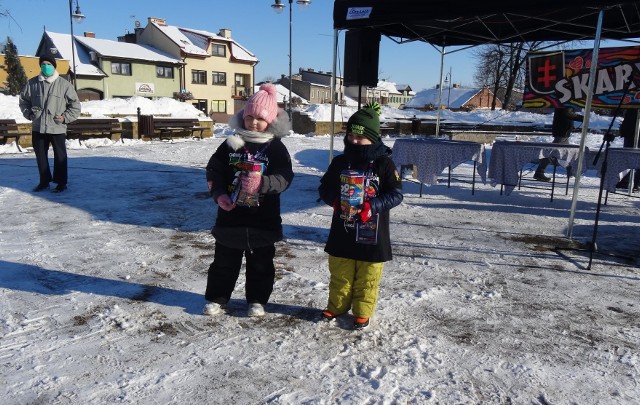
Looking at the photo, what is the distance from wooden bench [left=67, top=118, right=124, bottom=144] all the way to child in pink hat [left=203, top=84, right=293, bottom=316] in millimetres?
12033

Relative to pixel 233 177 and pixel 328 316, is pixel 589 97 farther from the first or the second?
pixel 233 177

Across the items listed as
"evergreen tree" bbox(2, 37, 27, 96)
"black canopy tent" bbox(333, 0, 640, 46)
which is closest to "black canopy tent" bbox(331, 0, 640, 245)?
"black canopy tent" bbox(333, 0, 640, 46)

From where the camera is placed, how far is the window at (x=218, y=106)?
45.8 m

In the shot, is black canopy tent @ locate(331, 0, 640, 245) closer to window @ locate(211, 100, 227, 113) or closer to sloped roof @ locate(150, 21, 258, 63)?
sloped roof @ locate(150, 21, 258, 63)

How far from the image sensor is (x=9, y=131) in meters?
12.2

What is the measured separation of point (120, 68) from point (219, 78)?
9.62 m

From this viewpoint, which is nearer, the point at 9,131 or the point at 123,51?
the point at 9,131

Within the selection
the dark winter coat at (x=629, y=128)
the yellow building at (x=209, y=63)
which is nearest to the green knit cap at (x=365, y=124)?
the dark winter coat at (x=629, y=128)

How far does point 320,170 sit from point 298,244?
5373mm

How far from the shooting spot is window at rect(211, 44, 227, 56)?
44125 mm

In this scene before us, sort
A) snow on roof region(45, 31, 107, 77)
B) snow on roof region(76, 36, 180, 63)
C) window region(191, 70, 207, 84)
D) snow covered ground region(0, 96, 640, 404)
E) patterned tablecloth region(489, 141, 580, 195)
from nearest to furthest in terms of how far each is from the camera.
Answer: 1. snow covered ground region(0, 96, 640, 404)
2. patterned tablecloth region(489, 141, 580, 195)
3. snow on roof region(45, 31, 107, 77)
4. snow on roof region(76, 36, 180, 63)
5. window region(191, 70, 207, 84)

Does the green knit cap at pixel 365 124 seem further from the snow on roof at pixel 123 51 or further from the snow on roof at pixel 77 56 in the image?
the snow on roof at pixel 123 51

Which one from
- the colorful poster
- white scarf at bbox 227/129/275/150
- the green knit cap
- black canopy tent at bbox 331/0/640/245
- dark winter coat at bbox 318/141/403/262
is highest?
black canopy tent at bbox 331/0/640/245

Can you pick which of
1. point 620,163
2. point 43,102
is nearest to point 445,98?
point 620,163
